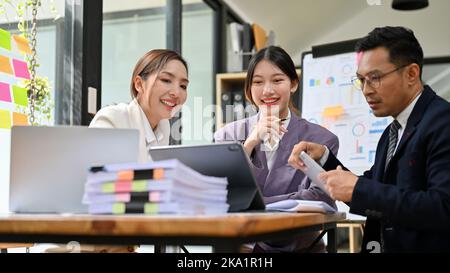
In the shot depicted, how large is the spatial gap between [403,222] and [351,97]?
6.38 feet

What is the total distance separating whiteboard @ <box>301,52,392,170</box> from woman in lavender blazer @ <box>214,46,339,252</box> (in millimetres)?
1153

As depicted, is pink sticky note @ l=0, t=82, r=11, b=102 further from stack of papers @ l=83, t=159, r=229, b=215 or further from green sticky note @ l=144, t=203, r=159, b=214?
green sticky note @ l=144, t=203, r=159, b=214

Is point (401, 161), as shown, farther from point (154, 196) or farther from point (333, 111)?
point (333, 111)

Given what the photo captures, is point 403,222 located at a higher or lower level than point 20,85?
lower

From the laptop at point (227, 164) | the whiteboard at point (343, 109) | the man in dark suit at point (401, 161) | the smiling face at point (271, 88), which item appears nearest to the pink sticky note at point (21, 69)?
the smiling face at point (271, 88)

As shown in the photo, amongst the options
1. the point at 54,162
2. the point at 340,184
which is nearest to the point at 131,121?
the point at 54,162

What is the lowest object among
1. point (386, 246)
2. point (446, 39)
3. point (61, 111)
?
point (386, 246)

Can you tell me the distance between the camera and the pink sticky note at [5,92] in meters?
1.92

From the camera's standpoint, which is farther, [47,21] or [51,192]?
[47,21]

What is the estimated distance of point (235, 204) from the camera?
119 centimetres

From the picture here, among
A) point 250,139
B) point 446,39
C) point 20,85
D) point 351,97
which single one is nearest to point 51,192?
point 250,139

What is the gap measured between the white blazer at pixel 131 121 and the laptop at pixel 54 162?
56 centimetres

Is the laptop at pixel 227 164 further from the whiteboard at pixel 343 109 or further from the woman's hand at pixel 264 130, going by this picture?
the whiteboard at pixel 343 109
